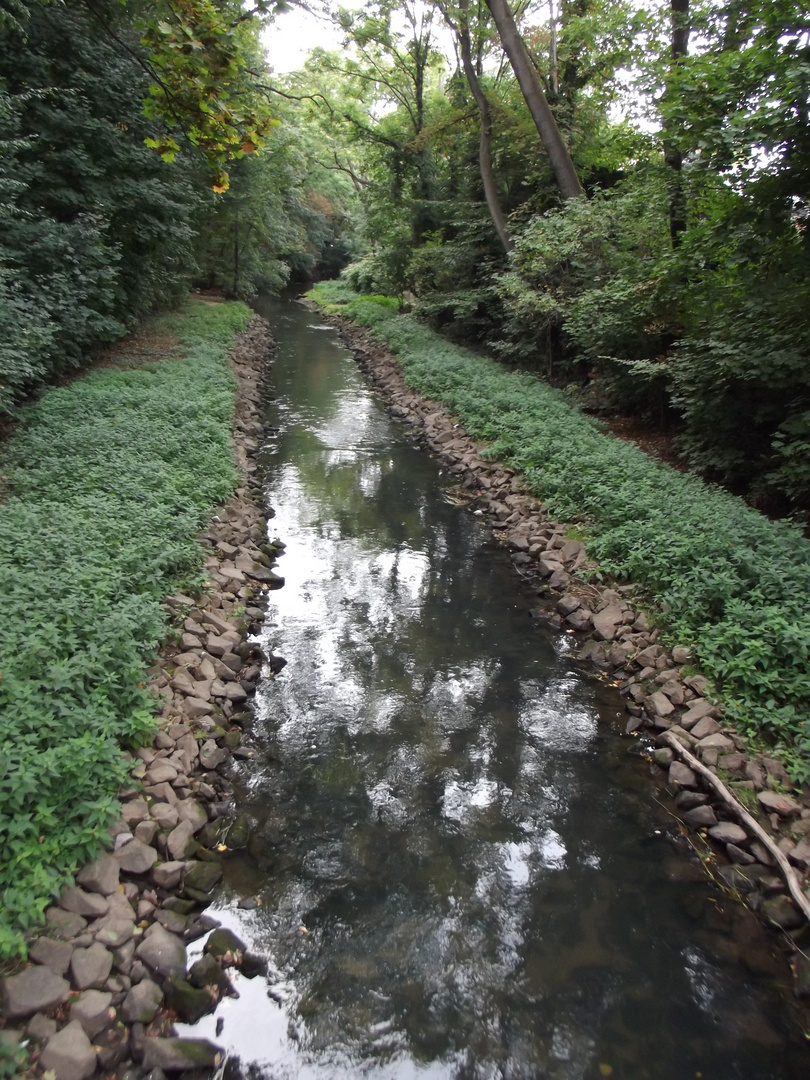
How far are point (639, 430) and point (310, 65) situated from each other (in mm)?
21838

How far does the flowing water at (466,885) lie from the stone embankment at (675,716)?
207 mm

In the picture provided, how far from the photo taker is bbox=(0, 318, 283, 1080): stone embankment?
309 cm

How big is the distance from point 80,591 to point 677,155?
10965 millimetres

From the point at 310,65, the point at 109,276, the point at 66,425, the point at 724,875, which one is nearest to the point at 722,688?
the point at 724,875

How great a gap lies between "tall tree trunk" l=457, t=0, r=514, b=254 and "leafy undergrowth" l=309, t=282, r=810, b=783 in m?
6.44

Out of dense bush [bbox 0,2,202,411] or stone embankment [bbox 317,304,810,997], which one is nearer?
stone embankment [bbox 317,304,810,997]

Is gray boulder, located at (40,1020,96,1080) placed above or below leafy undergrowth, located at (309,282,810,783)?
below

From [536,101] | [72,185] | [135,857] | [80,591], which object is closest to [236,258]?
[72,185]

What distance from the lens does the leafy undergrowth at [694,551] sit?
17.3 ft

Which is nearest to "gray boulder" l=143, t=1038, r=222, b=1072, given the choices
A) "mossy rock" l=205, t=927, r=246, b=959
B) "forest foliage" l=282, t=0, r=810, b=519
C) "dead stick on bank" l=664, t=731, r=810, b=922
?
"mossy rock" l=205, t=927, r=246, b=959

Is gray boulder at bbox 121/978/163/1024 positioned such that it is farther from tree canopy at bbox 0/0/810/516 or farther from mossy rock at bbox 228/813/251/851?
tree canopy at bbox 0/0/810/516

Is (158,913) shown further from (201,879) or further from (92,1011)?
(92,1011)

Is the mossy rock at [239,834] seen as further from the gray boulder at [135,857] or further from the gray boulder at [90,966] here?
the gray boulder at [90,966]

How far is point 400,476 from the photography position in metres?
12.2
